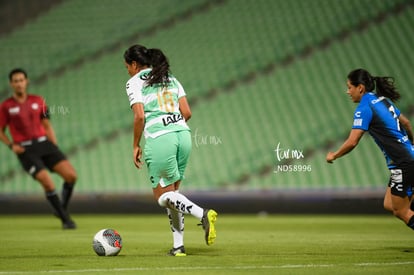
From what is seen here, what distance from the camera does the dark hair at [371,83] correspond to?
8180 millimetres

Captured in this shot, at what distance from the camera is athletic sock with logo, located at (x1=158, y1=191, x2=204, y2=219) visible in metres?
7.36

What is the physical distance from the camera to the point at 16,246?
9117 millimetres

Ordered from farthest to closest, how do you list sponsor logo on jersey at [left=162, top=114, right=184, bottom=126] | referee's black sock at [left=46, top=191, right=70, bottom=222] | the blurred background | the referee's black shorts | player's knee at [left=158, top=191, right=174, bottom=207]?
1. the blurred background
2. the referee's black shorts
3. referee's black sock at [left=46, top=191, right=70, bottom=222]
4. sponsor logo on jersey at [left=162, top=114, right=184, bottom=126]
5. player's knee at [left=158, top=191, right=174, bottom=207]

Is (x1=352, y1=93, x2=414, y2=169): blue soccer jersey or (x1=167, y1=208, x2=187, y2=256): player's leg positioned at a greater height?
(x1=352, y1=93, x2=414, y2=169): blue soccer jersey

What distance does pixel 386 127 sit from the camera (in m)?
8.03

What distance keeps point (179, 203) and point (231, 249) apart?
1.21 meters

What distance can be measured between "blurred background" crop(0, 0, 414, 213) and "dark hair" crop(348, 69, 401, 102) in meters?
7.23

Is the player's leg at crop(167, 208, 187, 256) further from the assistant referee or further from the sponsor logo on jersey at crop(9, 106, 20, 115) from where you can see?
the sponsor logo on jersey at crop(9, 106, 20, 115)

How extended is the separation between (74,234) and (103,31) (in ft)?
37.9

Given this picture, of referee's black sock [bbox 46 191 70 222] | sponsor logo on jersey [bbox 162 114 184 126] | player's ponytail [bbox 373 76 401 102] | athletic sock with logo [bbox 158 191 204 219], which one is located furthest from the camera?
referee's black sock [bbox 46 191 70 222]

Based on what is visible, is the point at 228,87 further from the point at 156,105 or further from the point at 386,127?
the point at 156,105

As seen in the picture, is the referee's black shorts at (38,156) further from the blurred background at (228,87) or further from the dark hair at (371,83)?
the dark hair at (371,83)

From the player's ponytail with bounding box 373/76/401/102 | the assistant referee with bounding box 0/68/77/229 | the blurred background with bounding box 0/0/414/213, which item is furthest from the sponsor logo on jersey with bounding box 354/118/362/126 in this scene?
the blurred background with bounding box 0/0/414/213

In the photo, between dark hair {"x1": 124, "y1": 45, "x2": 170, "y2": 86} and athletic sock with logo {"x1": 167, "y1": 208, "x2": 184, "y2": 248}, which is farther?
athletic sock with logo {"x1": 167, "y1": 208, "x2": 184, "y2": 248}
